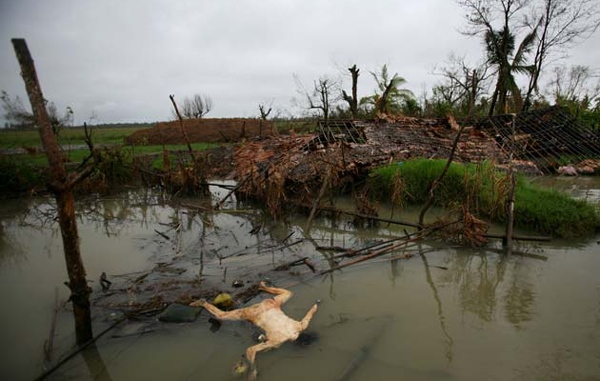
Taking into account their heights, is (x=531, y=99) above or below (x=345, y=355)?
above

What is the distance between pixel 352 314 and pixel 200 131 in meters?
19.1

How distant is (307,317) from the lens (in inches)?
123

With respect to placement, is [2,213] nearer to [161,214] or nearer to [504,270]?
[161,214]

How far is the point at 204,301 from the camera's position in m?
3.36

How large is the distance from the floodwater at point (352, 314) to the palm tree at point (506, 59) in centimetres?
1335

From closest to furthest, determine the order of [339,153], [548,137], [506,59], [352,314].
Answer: [352,314] < [339,153] < [548,137] < [506,59]

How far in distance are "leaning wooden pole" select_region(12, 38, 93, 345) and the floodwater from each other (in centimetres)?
57

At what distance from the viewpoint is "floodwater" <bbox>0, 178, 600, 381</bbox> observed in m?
2.57

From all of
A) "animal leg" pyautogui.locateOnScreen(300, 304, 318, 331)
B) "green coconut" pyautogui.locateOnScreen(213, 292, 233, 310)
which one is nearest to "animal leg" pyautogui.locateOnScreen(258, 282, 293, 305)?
"animal leg" pyautogui.locateOnScreen(300, 304, 318, 331)

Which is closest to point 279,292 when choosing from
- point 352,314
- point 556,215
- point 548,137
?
point 352,314

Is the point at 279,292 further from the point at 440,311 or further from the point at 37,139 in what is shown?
the point at 37,139

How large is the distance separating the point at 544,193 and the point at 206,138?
1801cm

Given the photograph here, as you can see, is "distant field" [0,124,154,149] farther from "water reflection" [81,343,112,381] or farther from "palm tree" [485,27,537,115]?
"palm tree" [485,27,537,115]

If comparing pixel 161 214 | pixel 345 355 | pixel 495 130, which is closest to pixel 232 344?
pixel 345 355
